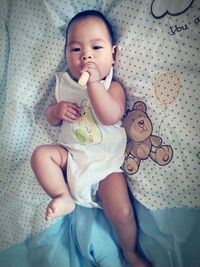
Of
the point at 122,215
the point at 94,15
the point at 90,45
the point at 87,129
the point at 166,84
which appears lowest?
the point at 122,215

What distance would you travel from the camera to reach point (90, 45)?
2.89ft

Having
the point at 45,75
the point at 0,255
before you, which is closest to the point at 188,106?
the point at 45,75

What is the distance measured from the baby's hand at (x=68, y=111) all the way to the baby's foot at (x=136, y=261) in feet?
1.47

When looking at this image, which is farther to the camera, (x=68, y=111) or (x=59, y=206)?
(x=68, y=111)

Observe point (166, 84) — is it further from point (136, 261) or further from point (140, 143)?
point (136, 261)

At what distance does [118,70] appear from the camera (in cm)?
92

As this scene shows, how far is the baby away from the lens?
864 mm

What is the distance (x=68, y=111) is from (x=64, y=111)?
0.04 feet

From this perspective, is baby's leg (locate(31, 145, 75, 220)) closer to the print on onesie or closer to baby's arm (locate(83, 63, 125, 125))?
the print on onesie

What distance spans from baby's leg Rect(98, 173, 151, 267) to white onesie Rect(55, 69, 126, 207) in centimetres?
4

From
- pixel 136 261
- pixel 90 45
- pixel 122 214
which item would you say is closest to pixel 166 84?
pixel 90 45

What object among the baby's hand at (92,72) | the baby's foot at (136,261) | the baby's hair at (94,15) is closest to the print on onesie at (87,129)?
the baby's hand at (92,72)

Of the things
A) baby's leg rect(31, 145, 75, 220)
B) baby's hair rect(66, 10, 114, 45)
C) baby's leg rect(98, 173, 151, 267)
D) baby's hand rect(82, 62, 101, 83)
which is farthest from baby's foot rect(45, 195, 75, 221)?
baby's hair rect(66, 10, 114, 45)

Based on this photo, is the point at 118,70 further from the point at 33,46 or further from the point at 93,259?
the point at 93,259
